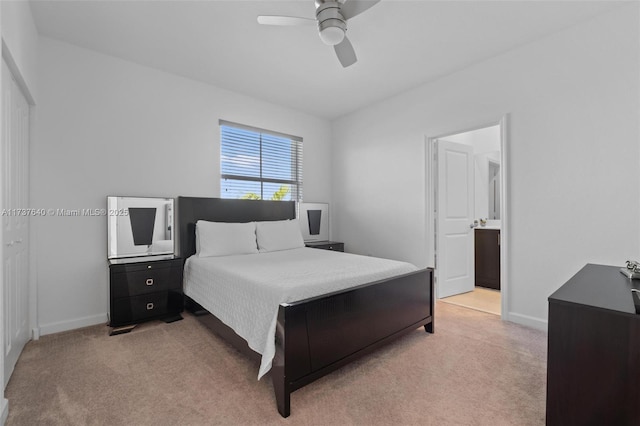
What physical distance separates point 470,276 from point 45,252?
4911 millimetres

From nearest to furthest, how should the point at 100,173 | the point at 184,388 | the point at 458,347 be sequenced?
the point at 184,388
the point at 458,347
the point at 100,173

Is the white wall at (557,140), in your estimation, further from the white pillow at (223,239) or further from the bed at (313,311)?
the white pillow at (223,239)

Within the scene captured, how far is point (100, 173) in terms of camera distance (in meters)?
3.09

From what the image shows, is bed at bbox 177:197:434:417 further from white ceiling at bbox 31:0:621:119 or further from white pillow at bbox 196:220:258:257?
white ceiling at bbox 31:0:621:119

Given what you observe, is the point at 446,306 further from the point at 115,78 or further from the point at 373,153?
the point at 115,78

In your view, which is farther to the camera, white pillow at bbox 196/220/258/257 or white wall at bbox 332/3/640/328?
white pillow at bbox 196/220/258/257

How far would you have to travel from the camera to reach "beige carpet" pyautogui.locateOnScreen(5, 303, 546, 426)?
1.64 metres

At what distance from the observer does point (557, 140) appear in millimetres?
2766

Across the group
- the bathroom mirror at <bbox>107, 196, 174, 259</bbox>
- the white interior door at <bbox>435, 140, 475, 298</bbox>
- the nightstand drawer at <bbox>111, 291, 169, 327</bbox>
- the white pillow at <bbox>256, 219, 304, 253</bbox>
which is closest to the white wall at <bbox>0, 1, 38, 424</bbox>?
the nightstand drawer at <bbox>111, 291, 169, 327</bbox>

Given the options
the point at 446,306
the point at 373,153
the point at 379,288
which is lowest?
the point at 446,306

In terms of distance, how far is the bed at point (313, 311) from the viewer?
1.74 metres

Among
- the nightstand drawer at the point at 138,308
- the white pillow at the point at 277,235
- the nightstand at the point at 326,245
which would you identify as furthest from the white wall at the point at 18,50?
the nightstand at the point at 326,245

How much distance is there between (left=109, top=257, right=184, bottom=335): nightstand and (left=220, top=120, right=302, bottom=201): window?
1.26 metres

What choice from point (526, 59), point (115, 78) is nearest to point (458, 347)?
point (526, 59)
